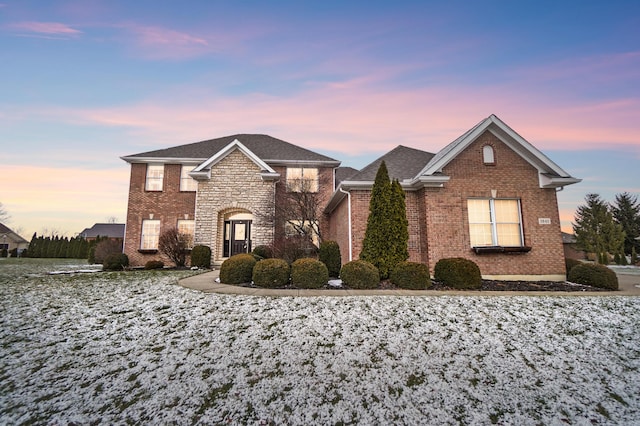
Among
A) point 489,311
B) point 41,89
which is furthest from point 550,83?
point 41,89

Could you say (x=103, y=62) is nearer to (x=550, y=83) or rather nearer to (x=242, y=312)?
(x=242, y=312)

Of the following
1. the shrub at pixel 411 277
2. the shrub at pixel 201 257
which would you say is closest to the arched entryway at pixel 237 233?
the shrub at pixel 201 257

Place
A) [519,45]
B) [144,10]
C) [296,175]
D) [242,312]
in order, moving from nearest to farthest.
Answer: [242,312] → [144,10] → [519,45] → [296,175]

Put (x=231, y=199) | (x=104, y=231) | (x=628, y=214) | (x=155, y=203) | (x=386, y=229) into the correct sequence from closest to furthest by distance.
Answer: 1. (x=386, y=229)
2. (x=231, y=199)
3. (x=155, y=203)
4. (x=628, y=214)
5. (x=104, y=231)

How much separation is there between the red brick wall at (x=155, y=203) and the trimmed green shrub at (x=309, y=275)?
11.4 meters

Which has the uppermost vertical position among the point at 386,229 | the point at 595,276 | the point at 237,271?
the point at 386,229

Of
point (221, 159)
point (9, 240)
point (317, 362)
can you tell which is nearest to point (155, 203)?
point (221, 159)

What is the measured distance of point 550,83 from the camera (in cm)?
1041

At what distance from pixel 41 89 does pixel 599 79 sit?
71.5 ft

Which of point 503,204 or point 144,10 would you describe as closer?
point 144,10

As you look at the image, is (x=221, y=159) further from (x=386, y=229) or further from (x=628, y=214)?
(x=628, y=214)

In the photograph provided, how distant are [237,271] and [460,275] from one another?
6.55m

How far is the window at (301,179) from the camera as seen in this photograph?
15.9 meters

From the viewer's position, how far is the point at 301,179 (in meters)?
16.4
